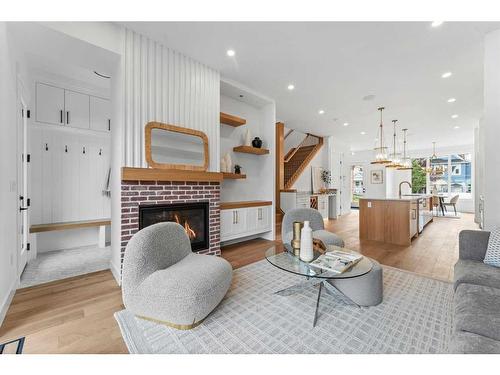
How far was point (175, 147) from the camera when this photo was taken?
10.2 ft

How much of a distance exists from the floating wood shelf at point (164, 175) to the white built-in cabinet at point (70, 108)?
230 centimetres

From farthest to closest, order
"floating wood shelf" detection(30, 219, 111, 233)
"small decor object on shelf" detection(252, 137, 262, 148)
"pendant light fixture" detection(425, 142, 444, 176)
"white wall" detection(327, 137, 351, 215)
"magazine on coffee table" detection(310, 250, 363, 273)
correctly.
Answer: "pendant light fixture" detection(425, 142, 444, 176)
"white wall" detection(327, 137, 351, 215)
"small decor object on shelf" detection(252, 137, 262, 148)
"floating wood shelf" detection(30, 219, 111, 233)
"magazine on coffee table" detection(310, 250, 363, 273)

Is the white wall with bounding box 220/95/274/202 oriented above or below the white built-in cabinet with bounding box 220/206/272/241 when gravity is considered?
above

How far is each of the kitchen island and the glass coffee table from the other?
2771mm

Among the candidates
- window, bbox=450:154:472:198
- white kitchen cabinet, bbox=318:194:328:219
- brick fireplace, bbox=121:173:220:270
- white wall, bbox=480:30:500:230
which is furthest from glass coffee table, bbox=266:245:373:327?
window, bbox=450:154:472:198

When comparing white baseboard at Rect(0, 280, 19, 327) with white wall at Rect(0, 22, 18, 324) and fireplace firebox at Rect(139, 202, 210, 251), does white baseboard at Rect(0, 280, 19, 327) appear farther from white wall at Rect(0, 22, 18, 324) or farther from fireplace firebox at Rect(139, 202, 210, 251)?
fireplace firebox at Rect(139, 202, 210, 251)

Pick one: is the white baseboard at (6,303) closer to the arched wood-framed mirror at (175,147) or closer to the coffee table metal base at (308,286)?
the arched wood-framed mirror at (175,147)

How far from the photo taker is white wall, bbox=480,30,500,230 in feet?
8.42

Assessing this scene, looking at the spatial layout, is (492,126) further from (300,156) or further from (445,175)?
(445,175)

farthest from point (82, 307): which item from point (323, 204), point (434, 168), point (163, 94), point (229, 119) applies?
point (434, 168)

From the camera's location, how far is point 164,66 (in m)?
2.96

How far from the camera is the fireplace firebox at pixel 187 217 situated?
2.78 m
